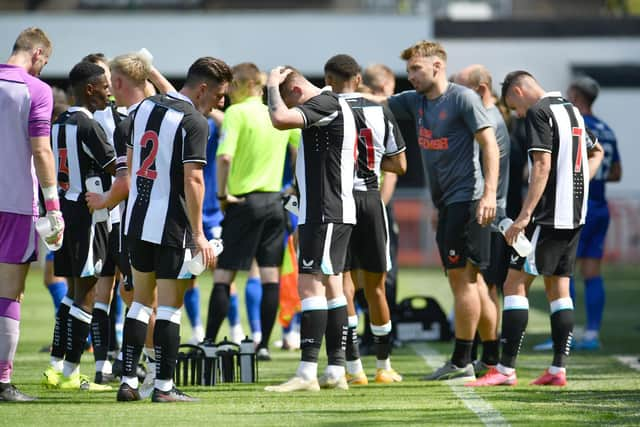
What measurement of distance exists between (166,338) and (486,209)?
2.54 metres

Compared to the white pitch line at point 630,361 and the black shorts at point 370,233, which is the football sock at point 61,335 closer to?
the black shorts at point 370,233

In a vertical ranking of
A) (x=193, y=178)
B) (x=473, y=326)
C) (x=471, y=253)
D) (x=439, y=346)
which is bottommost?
(x=439, y=346)

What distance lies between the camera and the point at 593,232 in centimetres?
1287

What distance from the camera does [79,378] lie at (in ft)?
30.1

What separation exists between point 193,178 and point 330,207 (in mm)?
1331

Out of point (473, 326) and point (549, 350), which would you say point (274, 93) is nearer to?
point (473, 326)

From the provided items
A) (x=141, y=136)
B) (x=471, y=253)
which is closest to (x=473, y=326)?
(x=471, y=253)

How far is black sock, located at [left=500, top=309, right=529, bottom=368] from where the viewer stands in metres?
9.32

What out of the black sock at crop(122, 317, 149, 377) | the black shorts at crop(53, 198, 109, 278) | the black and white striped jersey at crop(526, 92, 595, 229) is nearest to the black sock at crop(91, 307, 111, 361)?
the black shorts at crop(53, 198, 109, 278)

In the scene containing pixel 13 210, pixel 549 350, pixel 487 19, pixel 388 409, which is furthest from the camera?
pixel 487 19

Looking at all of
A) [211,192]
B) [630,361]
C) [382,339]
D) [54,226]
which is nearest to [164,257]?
[54,226]

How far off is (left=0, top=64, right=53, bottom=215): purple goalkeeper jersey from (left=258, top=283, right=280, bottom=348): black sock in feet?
11.8

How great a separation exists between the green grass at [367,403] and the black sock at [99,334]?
0.54 meters

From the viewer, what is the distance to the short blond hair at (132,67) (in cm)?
833
